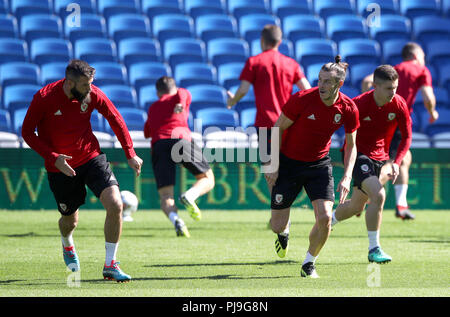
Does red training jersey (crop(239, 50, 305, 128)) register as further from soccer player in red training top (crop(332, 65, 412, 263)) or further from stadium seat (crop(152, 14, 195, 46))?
stadium seat (crop(152, 14, 195, 46))

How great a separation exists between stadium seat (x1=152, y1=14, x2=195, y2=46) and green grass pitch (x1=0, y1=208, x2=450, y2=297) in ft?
20.6

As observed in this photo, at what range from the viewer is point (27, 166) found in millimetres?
13148

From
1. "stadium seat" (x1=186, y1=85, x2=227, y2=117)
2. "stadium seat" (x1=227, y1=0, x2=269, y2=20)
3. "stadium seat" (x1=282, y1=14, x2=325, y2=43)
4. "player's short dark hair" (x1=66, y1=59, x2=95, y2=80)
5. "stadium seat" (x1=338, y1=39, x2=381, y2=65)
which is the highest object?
"player's short dark hair" (x1=66, y1=59, x2=95, y2=80)

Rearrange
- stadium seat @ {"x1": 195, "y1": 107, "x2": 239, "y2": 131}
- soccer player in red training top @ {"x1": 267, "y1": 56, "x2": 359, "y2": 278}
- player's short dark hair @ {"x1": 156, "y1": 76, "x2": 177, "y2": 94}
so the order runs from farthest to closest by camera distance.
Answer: stadium seat @ {"x1": 195, "y1": 107, "x2": 239, "y2": 131}, player's short dark hair @ {"x1": 156, "y1": 76, "x2": 177, "y2": 94}, soccer player in red training top @ {"x1": 267, "y1": 56, "x2": 359, "y2": 278}

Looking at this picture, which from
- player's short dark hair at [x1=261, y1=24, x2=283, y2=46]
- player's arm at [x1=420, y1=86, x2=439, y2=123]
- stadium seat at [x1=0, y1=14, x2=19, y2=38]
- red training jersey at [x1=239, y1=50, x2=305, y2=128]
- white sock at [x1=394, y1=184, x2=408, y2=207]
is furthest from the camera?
stadium seat at [x1=0, y1=14, x2=19, y2=38]

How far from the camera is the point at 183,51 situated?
669 inches

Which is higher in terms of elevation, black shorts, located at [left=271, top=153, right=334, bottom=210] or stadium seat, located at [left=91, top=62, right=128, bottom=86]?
black shorts, located at [left=271, top=153, right=334, bottom=210]

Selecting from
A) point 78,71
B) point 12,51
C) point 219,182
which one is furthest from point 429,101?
point 12,51

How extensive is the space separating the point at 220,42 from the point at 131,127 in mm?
3423

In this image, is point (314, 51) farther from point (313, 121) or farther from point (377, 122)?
point (313, 121)

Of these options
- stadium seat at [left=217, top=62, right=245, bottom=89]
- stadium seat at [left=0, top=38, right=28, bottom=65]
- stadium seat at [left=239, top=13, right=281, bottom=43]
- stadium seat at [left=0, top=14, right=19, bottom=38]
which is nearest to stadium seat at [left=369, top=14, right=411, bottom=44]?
stadium seat at [left=239, top=13, right=281, bottom=43]

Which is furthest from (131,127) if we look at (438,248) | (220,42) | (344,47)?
(438,248)

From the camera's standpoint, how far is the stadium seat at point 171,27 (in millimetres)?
17406

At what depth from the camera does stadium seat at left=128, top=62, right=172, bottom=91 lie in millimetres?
16281
